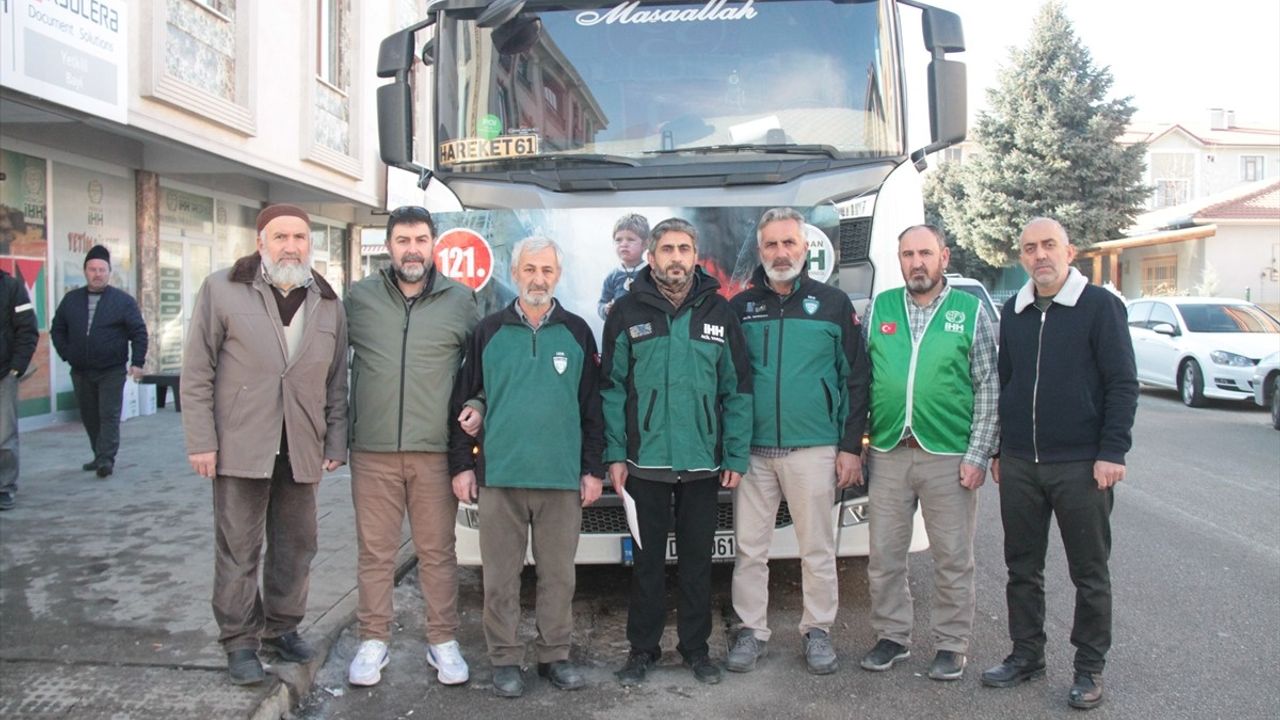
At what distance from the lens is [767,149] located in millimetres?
4938

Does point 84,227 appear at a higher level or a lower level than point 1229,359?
higher

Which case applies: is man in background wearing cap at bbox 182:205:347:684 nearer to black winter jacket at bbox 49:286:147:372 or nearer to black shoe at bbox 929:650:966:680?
black shoe at bbox 929:650:966:680

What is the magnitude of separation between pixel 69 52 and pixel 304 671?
6796 mm

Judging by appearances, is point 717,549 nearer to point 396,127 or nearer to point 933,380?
point 933,380

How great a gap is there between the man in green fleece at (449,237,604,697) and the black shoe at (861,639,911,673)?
1262 millimetres

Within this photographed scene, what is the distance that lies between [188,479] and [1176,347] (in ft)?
44.7

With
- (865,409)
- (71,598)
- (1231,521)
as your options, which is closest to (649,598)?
(865,409)

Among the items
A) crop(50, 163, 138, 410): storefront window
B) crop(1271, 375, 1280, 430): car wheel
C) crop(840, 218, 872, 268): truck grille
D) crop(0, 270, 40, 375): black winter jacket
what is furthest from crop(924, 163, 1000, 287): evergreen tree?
crop(0, 270, 40, 375): black winter jacket

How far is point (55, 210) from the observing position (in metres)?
11.0

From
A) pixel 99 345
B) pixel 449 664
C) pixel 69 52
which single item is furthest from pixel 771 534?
pixel 69 52

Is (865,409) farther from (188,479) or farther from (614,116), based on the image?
(188,479)

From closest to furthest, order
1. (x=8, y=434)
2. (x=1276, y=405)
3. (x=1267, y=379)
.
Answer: (x=8, y=434), (x=1276, y=405), (x=1267, y=379)

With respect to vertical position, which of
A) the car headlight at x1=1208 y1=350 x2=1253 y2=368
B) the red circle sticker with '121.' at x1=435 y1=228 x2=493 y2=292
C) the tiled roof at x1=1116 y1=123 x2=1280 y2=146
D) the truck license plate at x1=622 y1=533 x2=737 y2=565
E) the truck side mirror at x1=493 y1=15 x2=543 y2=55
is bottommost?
the truck license plate at x1=622 y1=533 x2=737 y2=565

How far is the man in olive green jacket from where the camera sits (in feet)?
13.3
